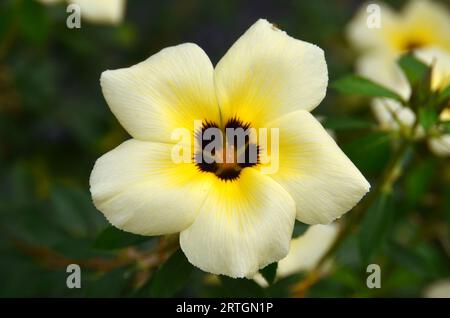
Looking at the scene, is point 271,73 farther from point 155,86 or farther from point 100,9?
point 100,9

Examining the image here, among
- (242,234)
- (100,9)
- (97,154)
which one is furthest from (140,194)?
(97,154)

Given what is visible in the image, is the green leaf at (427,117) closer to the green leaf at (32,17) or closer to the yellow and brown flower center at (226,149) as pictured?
the yellow and brown flower center at (226,149)

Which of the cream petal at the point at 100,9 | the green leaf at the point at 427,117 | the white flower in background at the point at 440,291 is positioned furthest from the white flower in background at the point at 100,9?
the white flower in background at the point at 440,291

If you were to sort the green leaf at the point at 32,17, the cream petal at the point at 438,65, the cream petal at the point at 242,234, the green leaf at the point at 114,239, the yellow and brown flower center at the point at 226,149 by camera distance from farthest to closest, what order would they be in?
the green leaf at the point at 32,17, the cream petal at the point at 438,65, the green leaf at the point at 114,239, the yellow and brown flower center at the point at 226,149, the cream petal at the point at 242,234

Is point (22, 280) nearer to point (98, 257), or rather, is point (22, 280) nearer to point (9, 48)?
point (98, 257)

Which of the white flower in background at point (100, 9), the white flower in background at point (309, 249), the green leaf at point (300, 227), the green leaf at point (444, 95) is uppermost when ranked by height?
the white flower in background at point (100, 9)
